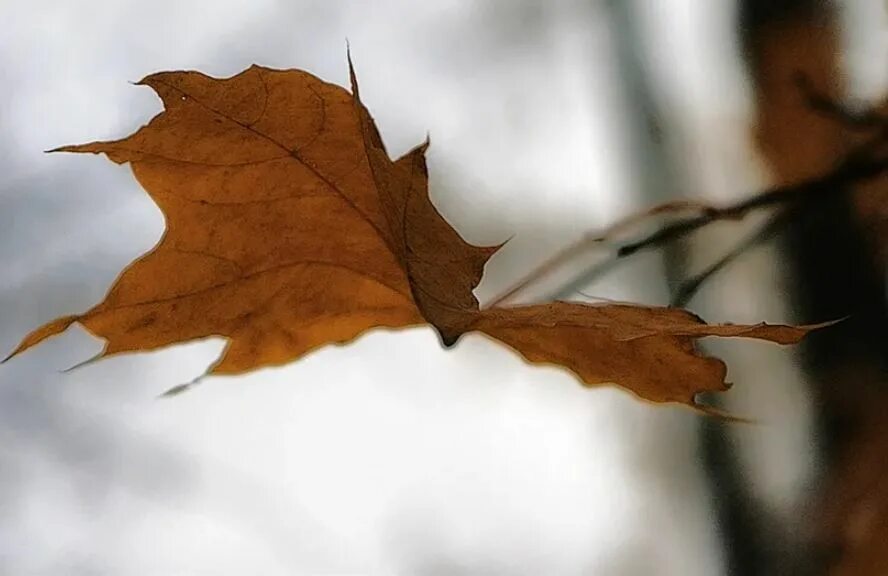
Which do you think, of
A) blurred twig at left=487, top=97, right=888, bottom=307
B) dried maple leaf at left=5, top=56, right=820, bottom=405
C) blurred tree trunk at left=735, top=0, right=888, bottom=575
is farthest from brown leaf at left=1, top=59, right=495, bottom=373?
blurred tree trunk at left=735, top=0, right=888, bottom=575

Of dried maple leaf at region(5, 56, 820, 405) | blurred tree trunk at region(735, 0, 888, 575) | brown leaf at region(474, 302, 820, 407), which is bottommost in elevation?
blurred tree trunk at region(735, 0, 888, 575)

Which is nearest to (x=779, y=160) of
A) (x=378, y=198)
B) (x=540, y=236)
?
(x=540, y=236)

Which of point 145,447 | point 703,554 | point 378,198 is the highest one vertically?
point 378,198

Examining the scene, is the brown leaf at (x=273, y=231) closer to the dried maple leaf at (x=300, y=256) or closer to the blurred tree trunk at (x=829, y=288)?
the dried maple leaf at (x=300, y=256)

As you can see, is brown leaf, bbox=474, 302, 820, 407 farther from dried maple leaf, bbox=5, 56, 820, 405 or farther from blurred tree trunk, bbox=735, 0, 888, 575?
blurred tree trunk, bbox=735, 0, 888, 575

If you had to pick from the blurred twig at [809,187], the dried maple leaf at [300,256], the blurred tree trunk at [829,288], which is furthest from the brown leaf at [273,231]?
the blurred tree trunk at [829,288]

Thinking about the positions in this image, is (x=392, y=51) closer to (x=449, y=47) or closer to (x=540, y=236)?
(x=449, y=47)

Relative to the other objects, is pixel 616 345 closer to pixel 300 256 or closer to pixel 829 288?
pixel 300 256

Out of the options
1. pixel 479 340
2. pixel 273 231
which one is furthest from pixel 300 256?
pixel 479 340
